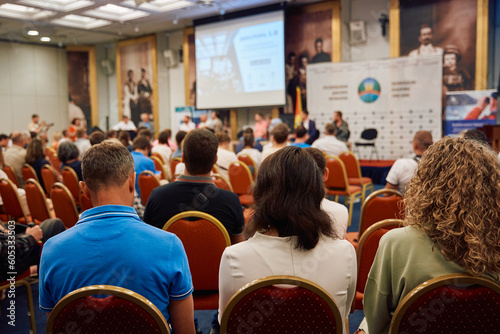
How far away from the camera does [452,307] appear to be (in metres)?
1.12

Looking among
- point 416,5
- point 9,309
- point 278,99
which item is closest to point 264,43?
point 278,99

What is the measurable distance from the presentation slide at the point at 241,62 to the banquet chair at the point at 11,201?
7645 mm

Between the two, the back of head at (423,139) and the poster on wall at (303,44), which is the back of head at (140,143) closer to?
the back of head at (423,139)

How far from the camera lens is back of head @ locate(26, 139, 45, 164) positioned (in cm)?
510

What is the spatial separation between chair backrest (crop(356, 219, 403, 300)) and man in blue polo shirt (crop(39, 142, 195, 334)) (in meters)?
0.99

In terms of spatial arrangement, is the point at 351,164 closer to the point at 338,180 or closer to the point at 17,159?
the point at 338,180

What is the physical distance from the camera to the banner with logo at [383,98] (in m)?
8.48

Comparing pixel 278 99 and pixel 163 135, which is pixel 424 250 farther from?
pixel 278 99

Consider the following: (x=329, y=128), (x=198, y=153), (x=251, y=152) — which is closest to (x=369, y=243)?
(x=198, y=153)

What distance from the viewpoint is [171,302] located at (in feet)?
4.54

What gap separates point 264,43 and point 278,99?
5.01ft

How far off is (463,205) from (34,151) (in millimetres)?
5234

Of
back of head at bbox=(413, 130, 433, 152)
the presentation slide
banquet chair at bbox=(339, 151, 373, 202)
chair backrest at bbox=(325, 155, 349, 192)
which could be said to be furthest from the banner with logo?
back of head at bbox=(413, 130, 433, 152)

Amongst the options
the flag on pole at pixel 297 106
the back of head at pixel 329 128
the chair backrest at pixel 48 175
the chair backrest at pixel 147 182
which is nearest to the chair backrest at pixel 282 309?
the chair backrest at pixel 147 182
